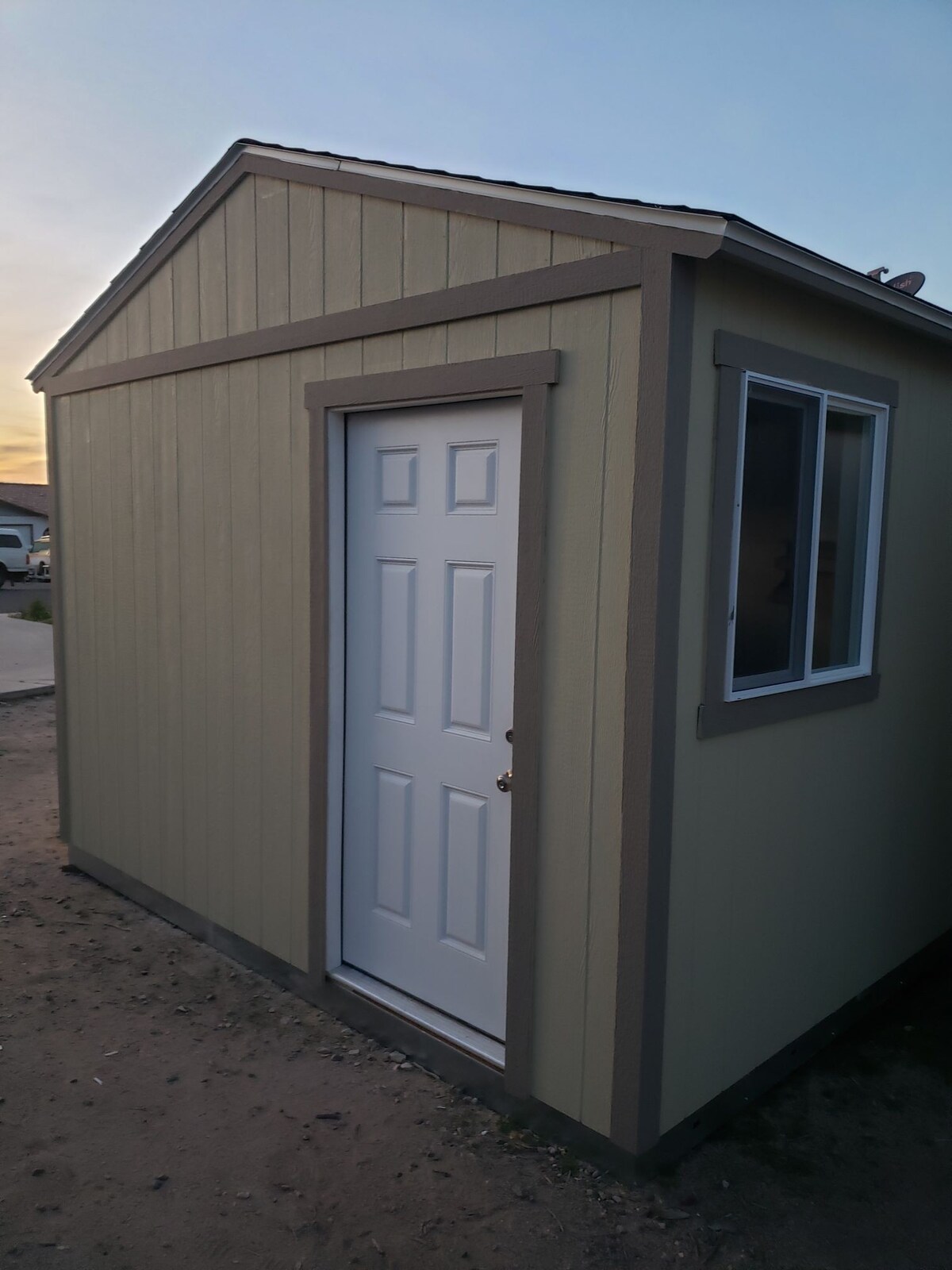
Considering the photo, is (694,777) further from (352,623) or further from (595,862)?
(352,623)

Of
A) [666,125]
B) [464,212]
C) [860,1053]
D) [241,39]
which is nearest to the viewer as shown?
[464,212]

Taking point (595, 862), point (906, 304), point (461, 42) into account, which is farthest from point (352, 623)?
point (461, 42)

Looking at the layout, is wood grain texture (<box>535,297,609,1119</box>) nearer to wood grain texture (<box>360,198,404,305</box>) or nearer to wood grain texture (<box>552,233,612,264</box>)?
wood grain texture (<box>552,233,612,264</box>)

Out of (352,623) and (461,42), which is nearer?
(352,623)

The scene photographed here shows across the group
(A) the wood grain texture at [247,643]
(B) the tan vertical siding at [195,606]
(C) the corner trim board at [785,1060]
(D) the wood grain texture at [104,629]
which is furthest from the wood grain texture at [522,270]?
(D) the wood grain texture at [104,629]

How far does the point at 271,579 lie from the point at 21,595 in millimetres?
25245

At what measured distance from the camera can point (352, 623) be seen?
12.0 feet

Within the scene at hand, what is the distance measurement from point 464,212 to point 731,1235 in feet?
10.5

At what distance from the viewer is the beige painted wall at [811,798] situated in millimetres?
2721

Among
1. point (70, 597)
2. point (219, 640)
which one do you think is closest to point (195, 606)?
point (219, 640)

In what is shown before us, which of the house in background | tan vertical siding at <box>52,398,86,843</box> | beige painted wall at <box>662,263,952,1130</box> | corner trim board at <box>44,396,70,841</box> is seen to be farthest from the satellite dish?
the house in background

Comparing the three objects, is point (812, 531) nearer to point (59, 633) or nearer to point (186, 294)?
point (186, 294)

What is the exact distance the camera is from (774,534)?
2996 millimetres

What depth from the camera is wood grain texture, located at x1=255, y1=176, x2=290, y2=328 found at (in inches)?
147
